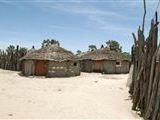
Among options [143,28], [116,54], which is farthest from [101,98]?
[116,54]

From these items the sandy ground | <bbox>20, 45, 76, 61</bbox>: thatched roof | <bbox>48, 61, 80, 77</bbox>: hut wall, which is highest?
<bbox>20, 45, 76, 61</bbox>: thatched roof

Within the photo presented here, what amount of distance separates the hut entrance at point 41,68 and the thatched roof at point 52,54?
51 centimetres

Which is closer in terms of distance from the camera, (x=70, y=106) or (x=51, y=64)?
(x=70, y=106)

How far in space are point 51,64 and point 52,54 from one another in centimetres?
136

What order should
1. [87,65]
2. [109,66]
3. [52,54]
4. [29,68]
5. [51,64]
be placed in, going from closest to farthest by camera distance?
1. [51,64]
2. [52,54]
3. [29,68]
4. [109,66]
5. [87,65]

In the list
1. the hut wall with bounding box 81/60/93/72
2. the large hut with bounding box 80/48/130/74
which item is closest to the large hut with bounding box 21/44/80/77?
the large hut with bounding box 80/48/130/74

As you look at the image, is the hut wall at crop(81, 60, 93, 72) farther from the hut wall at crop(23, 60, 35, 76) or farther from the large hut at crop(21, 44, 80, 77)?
the hut wall at crop(23, 60, 35, 76)

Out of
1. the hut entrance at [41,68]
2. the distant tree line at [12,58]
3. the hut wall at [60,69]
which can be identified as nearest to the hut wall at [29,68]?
the hut entrance at [41,68]

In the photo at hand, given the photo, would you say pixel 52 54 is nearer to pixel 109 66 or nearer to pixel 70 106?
pixel 109 66

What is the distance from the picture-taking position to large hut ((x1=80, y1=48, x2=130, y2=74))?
3830 centimetres

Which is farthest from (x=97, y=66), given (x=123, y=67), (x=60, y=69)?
(x=60, y=69)

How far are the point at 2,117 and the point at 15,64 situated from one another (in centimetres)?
3021

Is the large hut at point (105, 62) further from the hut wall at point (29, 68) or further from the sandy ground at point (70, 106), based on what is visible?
the sandy ground at point (70, 106)

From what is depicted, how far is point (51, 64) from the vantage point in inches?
1220
